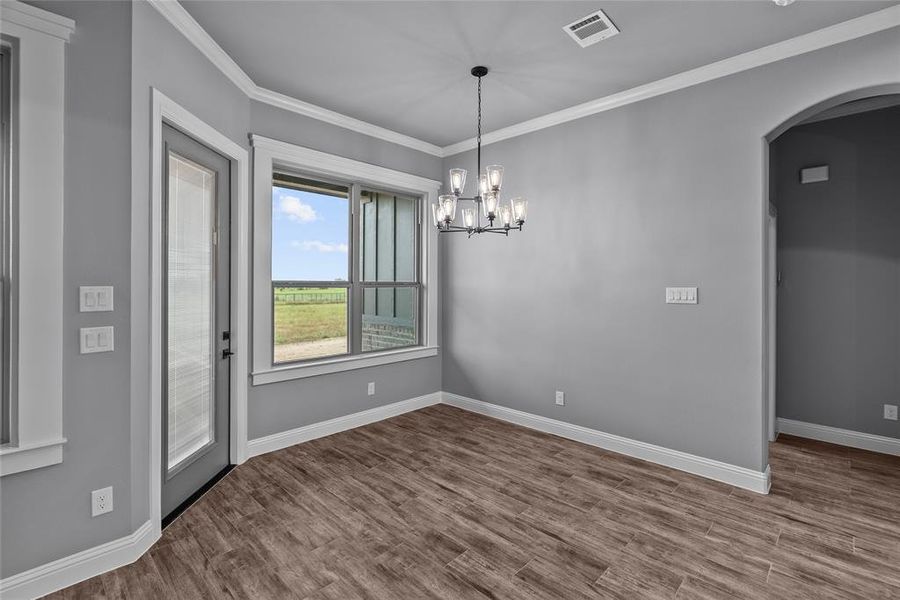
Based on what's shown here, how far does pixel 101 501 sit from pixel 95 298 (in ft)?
3.17

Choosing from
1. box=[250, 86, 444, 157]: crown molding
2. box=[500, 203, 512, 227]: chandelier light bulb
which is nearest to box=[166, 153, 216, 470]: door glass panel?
box=[250, 86, 444, 157]: crown molding

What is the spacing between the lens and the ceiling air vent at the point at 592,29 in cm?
254

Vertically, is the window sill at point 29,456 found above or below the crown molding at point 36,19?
below

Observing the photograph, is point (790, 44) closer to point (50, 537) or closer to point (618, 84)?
point (618, 84)

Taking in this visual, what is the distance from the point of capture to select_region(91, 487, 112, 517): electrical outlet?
6.76 ft

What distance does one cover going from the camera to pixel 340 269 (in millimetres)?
4211

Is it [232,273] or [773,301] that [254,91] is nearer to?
[232,273]

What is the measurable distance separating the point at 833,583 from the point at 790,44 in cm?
303

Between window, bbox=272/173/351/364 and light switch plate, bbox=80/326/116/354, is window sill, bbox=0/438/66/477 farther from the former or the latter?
window, bbox=272/173/351/364

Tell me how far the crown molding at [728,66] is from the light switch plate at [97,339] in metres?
3.64

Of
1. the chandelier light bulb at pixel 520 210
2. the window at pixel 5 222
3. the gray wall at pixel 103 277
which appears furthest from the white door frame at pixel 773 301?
the window at pixel 5 222

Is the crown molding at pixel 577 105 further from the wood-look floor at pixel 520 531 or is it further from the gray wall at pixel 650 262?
the wood-look floor at pixel 520 531

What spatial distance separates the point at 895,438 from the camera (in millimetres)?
3564

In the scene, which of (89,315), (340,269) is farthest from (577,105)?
(89,315)
